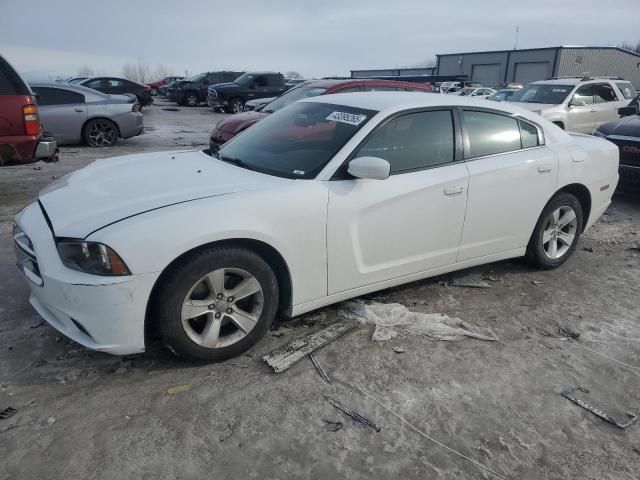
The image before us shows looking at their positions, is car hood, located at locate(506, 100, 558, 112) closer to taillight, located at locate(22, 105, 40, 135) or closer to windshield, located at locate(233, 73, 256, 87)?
taillight, located at locate(22, 105, 40, 135)

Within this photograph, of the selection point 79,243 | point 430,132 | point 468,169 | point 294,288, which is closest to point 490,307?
point 468,169

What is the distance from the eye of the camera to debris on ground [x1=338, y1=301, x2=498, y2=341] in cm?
350

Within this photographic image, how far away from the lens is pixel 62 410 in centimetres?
261

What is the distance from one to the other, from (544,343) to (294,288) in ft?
5.80

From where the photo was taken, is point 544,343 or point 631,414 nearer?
point 631,414

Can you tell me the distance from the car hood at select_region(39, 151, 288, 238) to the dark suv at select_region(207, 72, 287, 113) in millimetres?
17934

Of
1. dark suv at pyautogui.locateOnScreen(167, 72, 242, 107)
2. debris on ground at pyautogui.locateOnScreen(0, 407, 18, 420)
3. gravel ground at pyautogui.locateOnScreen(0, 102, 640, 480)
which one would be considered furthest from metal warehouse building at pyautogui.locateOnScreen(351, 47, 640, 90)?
debris on ground at pyautogui.locateOnScreen(0, 407, 18, 420)

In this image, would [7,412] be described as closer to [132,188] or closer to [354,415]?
[132,188]

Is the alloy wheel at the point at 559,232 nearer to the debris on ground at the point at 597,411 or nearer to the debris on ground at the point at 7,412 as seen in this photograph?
the debris on ground at the point at 597,411

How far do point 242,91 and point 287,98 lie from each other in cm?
1236

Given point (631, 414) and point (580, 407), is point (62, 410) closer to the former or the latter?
point (580, 407)

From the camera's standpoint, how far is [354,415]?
265cm

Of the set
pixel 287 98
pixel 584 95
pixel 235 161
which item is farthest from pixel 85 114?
pixel 584 95

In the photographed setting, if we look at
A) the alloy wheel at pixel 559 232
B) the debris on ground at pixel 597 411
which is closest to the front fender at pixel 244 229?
the debris on ground at pixel 597 411
